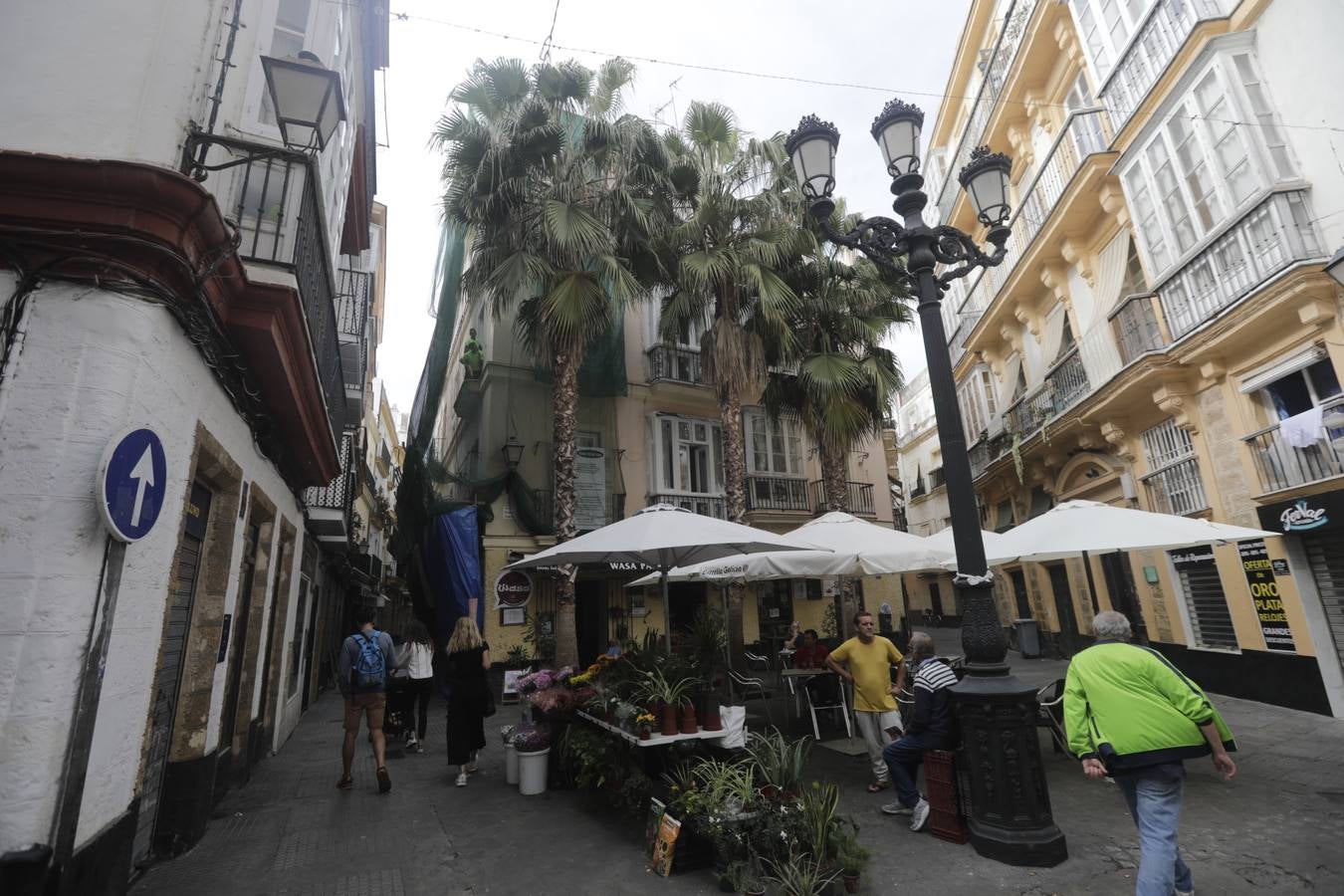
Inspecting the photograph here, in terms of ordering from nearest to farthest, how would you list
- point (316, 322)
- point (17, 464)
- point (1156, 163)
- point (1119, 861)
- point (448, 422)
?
point (17, 464) < point (1119, 861) < point (316, 322) < point (1156, 163) < point (448, 422)

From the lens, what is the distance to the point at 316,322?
614cm

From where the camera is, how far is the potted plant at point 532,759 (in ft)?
20.0

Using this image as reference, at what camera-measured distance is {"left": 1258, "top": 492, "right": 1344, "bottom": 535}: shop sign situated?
775cm

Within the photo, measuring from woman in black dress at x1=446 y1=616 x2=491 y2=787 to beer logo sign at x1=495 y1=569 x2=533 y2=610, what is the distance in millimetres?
6965

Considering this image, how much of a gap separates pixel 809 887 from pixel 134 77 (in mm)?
5843

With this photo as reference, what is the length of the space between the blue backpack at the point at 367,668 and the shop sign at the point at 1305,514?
10790mm

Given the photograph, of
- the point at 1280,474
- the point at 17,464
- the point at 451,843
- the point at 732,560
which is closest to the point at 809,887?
the point at 451,843

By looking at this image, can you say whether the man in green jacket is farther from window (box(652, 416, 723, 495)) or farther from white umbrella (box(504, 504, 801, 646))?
window (box(652, 416, 723, 495))

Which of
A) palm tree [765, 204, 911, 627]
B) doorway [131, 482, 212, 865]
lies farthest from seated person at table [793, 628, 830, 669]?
doorway [131, 482, 212, 865]

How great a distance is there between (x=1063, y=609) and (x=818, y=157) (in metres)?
15.0

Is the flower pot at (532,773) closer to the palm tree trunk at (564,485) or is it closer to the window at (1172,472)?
the palm tree trunk at (564,485)

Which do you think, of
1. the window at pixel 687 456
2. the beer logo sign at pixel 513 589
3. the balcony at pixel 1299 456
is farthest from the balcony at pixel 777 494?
the balcony at pixel 1299 456

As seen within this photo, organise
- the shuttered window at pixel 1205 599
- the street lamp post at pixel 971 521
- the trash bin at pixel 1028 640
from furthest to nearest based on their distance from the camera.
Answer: the trash bin at pixel 1028 640, the shuttered window at pixel 1205 599, the street lamp post at pixel 971 521

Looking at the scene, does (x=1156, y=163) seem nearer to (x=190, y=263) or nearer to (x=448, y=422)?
(x=190, y=263)
